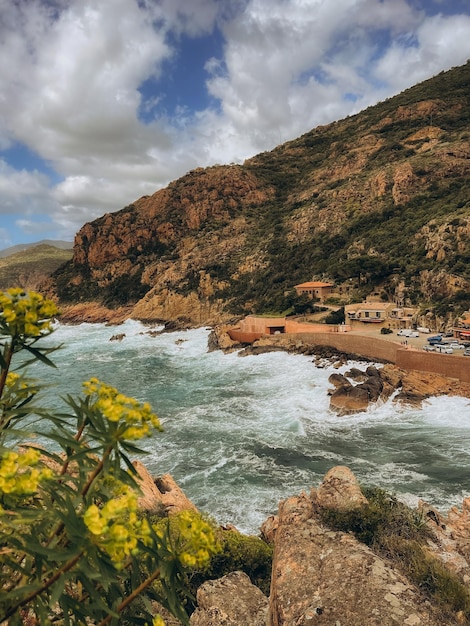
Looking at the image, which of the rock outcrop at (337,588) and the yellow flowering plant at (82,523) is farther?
the rock outcrop at (337,588)

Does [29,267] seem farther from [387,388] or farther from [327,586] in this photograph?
[327,586]

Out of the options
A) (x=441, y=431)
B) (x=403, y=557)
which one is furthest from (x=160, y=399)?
(x=403, y=557)

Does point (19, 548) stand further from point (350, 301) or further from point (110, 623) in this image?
point (350, 301)

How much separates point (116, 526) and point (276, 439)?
60.4ft

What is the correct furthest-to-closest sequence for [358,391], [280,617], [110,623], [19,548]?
1. [358,391]
2. [280,617]
3. [110,623]
4. [19,548]

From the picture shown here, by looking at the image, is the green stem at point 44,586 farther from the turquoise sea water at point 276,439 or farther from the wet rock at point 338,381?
the wet rock at point 338,381

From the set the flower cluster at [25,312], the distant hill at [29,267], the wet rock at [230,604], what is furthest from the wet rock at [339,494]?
the distant hill at [29,267]

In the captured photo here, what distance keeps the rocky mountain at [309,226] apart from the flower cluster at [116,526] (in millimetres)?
36648

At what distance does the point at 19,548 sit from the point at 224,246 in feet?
241

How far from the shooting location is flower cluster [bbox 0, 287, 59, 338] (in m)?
2.01

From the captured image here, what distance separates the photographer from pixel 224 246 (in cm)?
7388

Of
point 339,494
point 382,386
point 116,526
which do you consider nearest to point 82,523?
point 116,526

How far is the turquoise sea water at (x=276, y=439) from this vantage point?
14156 millimetres

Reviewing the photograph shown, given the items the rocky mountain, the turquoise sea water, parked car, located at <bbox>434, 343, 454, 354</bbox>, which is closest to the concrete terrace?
parked car, located at <bbox>434, 343, 454, 354</bbox>
